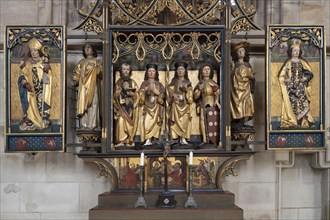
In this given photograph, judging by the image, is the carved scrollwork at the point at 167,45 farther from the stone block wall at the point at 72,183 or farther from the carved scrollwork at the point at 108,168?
the carved scrollwork at the point at 108,168

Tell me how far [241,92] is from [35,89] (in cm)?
276

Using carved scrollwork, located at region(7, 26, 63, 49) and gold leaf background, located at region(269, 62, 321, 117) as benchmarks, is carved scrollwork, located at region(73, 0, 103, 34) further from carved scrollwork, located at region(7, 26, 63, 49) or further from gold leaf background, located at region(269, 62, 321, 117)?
gold leaf background, located at region(269, 62, 321, 117)

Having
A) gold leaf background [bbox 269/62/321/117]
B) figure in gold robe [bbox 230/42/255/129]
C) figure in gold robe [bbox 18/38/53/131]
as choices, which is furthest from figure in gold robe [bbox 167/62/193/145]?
figure in gold robe [bbox 18/38/53/131]

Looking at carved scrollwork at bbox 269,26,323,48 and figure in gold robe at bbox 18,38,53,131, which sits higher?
carved scrollwork at bbox 269,26,323,48

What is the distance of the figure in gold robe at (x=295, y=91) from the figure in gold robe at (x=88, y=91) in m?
2.46

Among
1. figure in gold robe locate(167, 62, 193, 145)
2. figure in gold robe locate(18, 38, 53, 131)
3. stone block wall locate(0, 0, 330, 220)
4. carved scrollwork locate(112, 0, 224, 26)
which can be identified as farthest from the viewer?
stone block wall locate(0, 0, 330, 220)

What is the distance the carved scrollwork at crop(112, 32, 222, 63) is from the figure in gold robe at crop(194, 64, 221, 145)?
367 millimetres

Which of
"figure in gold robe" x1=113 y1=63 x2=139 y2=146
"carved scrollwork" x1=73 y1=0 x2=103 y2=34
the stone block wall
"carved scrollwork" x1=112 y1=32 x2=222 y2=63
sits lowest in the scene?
the stone block wall

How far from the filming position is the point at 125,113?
7.31 m

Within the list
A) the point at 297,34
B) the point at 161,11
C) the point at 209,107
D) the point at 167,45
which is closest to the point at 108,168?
the point at 209,107

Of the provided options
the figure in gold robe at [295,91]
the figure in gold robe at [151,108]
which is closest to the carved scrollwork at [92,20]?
the figure in gold robe at [151,108]

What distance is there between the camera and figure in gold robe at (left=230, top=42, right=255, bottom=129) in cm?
725

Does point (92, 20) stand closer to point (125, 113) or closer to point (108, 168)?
point (125, 113)

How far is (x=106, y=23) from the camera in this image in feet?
23.5
